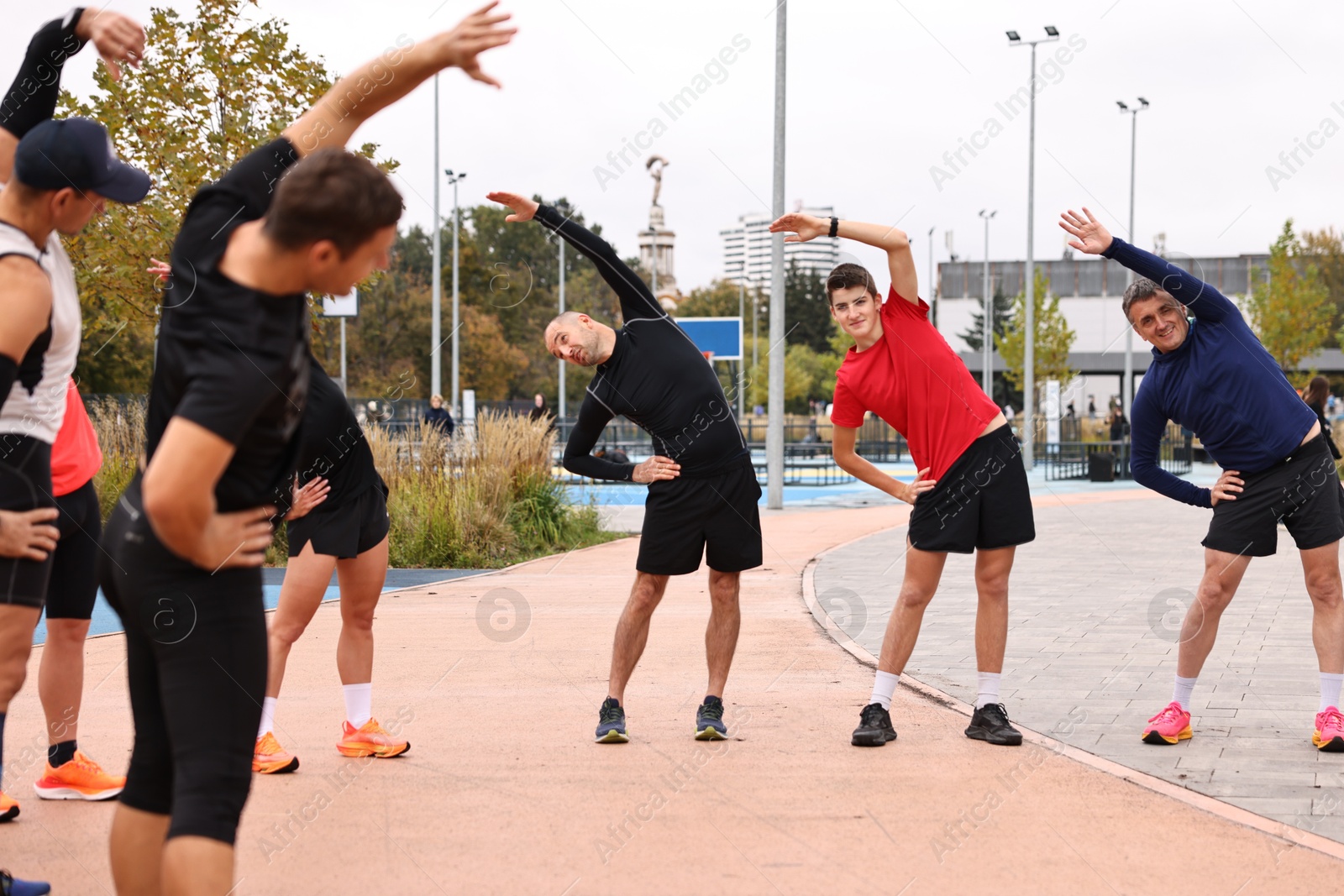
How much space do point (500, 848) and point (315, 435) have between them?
1600 millimetres

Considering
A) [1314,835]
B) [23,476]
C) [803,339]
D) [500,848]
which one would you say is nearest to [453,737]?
[500,848]

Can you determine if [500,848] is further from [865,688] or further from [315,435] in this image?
[865,688]

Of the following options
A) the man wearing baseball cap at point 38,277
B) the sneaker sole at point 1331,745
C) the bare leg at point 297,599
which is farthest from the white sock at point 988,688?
the man wearing baseball cap at point 38,277

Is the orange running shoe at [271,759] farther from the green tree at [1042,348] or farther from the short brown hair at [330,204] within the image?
the green tree at [1042,348]

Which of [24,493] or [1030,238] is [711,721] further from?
[1030,238]

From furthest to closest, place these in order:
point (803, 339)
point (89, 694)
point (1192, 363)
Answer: point (803, 339), point (89, 694), point (1192, 363)

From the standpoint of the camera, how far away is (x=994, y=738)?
5066 millimetres

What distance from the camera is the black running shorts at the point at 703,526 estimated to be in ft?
17.1

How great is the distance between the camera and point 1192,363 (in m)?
5.14

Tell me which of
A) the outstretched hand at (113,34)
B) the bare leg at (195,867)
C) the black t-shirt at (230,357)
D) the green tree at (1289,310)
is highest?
the green tree at (1289,310)

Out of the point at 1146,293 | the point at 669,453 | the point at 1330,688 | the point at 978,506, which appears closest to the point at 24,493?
the point at 669,453

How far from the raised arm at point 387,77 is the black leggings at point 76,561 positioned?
1734 millimetres

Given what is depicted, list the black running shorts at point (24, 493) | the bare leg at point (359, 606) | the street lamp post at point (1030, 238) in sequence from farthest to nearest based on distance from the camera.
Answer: the street lamp post at point (1030, 238) → the bare leg at point (359, 606) → the black running shorts at point (24, 493)

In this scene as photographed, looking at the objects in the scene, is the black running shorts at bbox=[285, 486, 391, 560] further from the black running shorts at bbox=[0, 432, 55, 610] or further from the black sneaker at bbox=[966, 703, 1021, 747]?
the black sneaker at bbox=[966, 703, 1021, 747]
